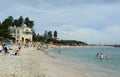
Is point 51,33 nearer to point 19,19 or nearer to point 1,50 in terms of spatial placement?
point 19,19

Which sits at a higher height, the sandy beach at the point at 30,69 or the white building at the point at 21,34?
the white building at the point at 21,34

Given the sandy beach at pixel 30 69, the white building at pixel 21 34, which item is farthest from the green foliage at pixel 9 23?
the sandy beach at pixel 30 69

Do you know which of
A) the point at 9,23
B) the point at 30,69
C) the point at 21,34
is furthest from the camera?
the point at 9,23

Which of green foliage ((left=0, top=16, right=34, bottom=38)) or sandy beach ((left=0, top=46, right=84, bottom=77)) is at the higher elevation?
green foliage ((left=0, top=16, right=34, bottom=38))

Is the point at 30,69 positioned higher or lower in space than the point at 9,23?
lower

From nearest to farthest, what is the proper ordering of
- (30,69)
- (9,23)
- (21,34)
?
(30,69)
(21,34)
(9,23)

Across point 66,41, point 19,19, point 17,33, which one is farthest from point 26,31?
point 66,41

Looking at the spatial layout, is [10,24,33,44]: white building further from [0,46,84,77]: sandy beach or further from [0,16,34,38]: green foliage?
[0,46,84,77]: sandy beach

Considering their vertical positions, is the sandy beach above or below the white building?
below

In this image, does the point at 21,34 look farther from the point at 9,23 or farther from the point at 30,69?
the point at 30,69

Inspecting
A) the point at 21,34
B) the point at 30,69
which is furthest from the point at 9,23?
the point at 30,69

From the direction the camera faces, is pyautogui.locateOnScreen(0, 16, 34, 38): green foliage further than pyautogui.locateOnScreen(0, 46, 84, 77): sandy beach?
Yes

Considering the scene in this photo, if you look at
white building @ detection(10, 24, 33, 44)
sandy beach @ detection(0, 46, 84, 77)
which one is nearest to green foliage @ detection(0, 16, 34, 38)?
white building @ detection(10, 24, 33, 44)

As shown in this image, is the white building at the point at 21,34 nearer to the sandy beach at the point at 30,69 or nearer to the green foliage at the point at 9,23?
the green foliage at the point at 9,23
